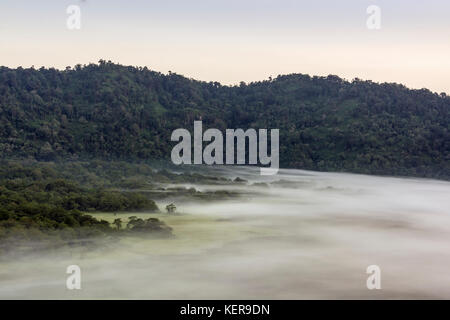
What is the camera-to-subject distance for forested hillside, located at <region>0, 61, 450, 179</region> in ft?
228

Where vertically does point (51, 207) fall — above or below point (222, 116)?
below

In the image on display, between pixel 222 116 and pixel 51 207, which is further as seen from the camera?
pixel 222 116

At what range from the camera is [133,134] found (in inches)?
3027

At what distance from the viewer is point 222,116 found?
9400 cm

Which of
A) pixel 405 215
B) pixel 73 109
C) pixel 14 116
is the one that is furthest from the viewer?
pixel 73 109

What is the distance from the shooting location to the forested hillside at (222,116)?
69562 millimetres

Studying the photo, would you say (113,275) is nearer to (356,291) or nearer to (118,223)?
(118,223)

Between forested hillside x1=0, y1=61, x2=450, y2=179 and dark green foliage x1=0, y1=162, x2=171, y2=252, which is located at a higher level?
forested hillside x1=0, y1=61, x2=450, y2=179

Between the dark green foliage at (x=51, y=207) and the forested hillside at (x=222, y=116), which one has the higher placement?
the forested hillside at (x=222, y=116)

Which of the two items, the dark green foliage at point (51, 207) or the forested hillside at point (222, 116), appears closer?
Answer: the dark green foliage at point (51, 207)

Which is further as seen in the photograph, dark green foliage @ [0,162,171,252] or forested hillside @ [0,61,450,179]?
forested hillside @ [0,61,450,179]

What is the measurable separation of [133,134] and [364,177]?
3035 centimetres

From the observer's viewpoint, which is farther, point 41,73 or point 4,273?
point 41,73

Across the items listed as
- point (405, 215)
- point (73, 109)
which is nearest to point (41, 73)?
point (73, 109)
